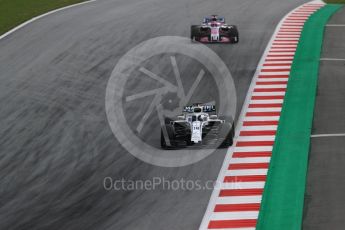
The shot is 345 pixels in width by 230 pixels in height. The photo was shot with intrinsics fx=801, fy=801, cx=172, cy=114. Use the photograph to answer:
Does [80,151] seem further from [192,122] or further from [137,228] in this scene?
[137,228]

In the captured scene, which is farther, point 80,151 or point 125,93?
point 125,93

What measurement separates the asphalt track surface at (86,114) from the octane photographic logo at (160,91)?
36 centimetres

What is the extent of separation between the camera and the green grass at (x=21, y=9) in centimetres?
4328

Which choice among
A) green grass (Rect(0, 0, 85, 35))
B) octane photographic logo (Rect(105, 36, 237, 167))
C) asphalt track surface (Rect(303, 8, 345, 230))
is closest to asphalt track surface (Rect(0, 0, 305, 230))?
octane photographic logo (Rect(105, 36, 237, 167))

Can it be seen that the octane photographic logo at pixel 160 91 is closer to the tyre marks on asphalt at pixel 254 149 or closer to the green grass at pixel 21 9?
the tyre marks on asphalt at pixel 254 149

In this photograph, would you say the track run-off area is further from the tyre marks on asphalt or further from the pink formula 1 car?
the pink formula 1 car

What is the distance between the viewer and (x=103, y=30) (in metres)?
40.4

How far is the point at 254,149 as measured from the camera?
24.8m

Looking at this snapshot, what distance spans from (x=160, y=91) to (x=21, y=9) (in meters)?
18.9

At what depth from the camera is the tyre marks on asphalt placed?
790 inches

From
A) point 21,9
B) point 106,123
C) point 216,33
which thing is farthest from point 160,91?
point 21,9

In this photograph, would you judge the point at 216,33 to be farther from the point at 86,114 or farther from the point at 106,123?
the point at 106,123

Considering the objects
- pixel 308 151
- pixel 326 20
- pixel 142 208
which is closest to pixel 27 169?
pixel 142 208

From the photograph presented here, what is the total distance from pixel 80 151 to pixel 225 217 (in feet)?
21.2
